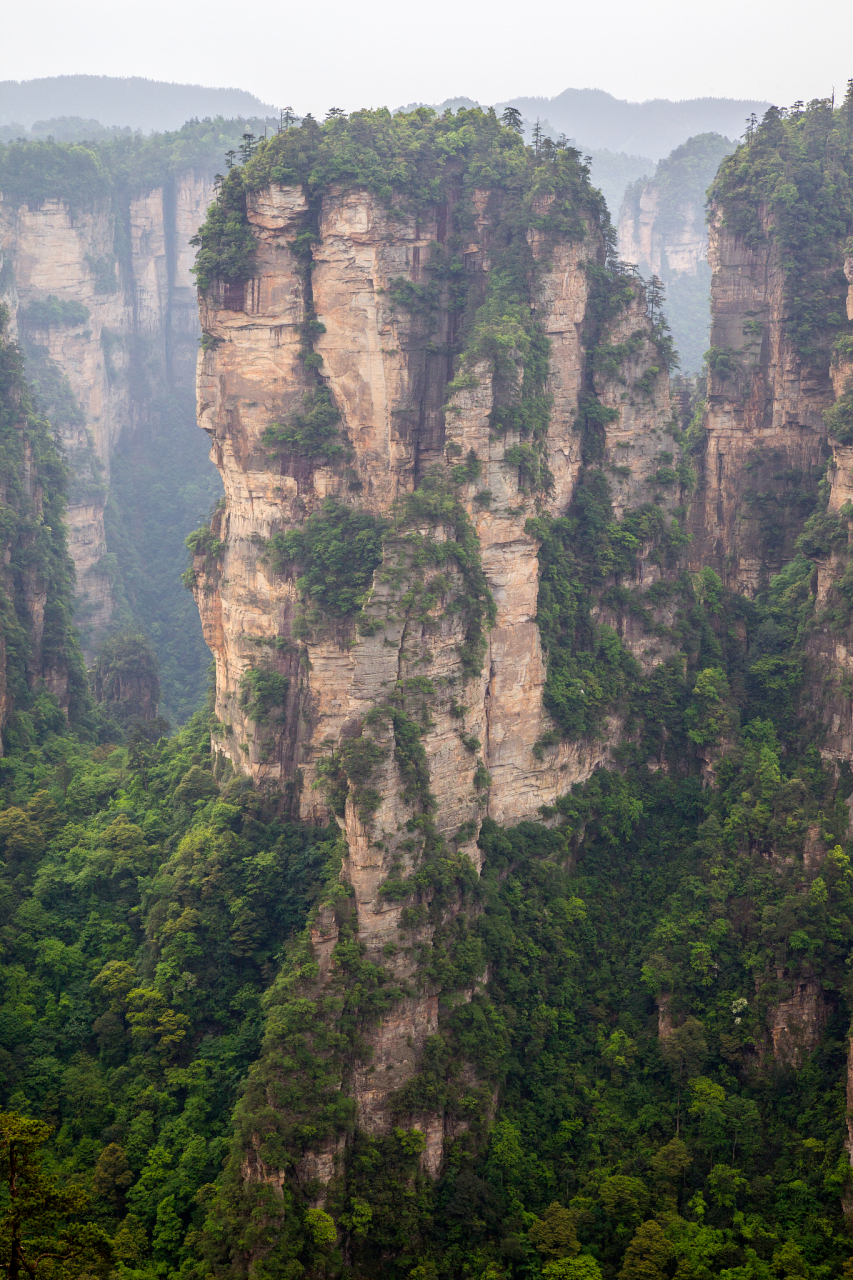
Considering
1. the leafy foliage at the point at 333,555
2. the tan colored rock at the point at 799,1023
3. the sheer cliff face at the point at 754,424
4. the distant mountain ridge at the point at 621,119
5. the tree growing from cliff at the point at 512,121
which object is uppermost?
the distant mountain ridge at the point at 621,119

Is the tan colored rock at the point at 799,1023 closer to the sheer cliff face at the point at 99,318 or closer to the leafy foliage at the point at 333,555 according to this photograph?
the leafy foliage at the point at 333,555

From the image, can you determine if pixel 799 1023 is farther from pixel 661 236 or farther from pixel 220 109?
pixel 220 109

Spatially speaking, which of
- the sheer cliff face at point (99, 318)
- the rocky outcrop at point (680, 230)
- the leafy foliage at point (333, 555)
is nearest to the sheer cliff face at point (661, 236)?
the rocky outcrop at point (680, 230)

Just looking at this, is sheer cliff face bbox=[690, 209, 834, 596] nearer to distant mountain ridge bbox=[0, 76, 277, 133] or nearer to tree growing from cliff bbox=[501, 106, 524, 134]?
tree growing from cliff bbox=[501, 106, 524, 134]

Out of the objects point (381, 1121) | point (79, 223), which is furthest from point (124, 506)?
point (381, 1121)

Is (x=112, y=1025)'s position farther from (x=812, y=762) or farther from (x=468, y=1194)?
(x=812, y=762)

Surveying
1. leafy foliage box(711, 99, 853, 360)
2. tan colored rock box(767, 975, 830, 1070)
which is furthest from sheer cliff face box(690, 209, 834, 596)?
tan colored rock box(767, 975, 830, 1070)
